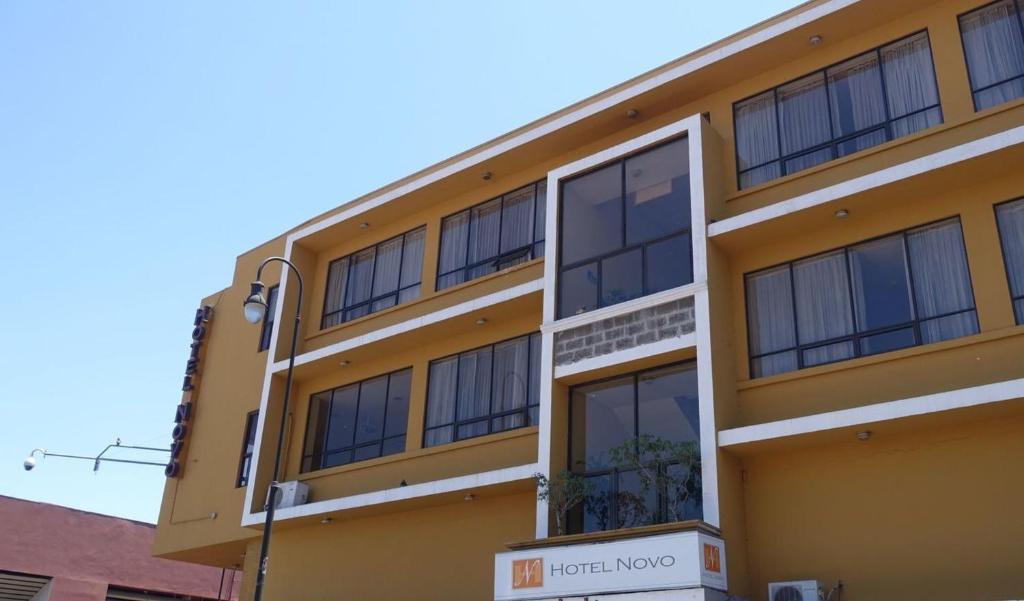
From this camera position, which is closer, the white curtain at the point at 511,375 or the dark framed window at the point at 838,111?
the dark framed window at the point at 838,111

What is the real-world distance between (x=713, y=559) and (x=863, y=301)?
4.86 metres

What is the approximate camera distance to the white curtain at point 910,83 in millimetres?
16062

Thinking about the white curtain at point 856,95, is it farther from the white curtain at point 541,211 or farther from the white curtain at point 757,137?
the white curtain at point 541,211

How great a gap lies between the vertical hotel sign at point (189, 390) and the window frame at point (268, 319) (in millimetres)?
2268

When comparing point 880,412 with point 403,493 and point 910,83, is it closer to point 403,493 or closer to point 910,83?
point 910,83

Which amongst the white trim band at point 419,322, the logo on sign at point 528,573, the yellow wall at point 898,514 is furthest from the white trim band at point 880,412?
the white trim band at point 419,322

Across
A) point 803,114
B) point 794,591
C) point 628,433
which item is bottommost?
point 794,591

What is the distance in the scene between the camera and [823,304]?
1598cm

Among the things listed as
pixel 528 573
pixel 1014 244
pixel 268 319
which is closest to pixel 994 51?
pixel 1014 244

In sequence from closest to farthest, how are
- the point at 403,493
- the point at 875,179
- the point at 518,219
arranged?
the point at 875,179 → the point at 403,493 → the point at 518,219

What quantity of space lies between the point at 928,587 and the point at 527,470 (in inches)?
259

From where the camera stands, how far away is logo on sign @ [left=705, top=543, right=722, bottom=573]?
1353cm

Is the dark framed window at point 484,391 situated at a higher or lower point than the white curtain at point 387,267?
lower

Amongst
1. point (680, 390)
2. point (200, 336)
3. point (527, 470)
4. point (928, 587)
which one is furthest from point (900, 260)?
point (200, 336)
